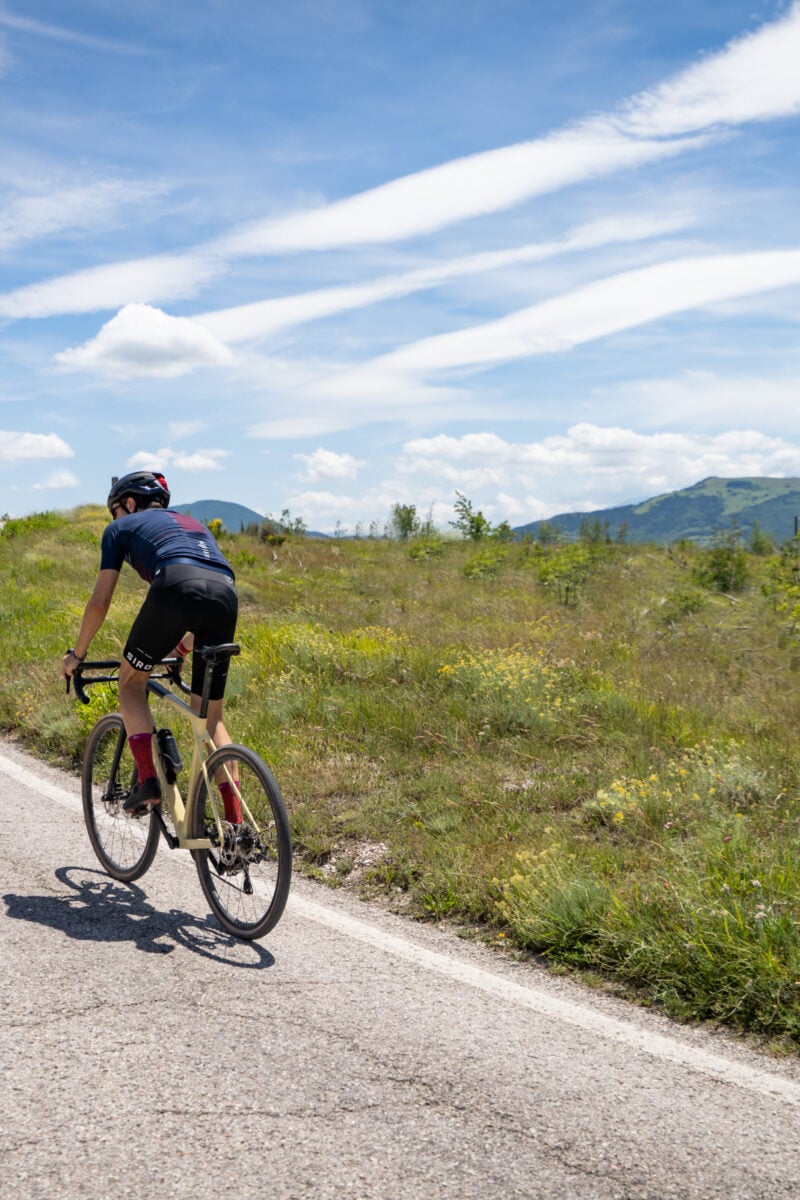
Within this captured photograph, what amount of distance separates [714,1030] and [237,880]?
229 centimetres

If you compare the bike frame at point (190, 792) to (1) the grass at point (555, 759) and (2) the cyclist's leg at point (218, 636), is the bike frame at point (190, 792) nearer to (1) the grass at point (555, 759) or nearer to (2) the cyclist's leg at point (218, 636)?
(2) the cyclist's leg at point (218, 636)

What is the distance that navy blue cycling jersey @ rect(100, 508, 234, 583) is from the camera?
14.2 ft

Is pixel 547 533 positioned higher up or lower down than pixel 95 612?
higher up

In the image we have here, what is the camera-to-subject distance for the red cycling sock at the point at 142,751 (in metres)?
4.61

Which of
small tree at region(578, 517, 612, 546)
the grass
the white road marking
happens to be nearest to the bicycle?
the white road marking

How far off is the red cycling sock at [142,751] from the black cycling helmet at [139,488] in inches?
46.9

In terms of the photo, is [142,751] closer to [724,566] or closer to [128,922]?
[128,922]

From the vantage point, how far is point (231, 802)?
424 centimetres

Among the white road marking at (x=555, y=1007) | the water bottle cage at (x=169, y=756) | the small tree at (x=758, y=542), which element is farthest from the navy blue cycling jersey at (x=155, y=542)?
the small tree at (x=758, y=542)

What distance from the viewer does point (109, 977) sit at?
367cm

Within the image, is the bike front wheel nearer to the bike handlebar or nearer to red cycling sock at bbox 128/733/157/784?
red cycling sock at bbox 128/733/157/784

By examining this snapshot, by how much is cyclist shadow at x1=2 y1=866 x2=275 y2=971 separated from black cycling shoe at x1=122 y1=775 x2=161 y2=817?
0.48m

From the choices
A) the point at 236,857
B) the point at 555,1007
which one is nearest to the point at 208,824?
the point at 236,857

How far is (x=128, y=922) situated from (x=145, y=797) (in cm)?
61
